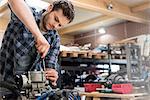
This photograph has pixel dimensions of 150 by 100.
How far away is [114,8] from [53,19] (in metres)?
3.18

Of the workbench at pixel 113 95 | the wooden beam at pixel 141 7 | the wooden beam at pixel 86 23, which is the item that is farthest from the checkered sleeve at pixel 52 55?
the wooden beam at pixel 86 23

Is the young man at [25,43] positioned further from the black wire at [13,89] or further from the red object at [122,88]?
Result: the red object at [122,88]

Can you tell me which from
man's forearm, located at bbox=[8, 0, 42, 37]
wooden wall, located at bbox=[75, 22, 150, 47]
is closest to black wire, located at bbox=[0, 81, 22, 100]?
man's forearm, located at bbox=[8, 0, 42, 37]

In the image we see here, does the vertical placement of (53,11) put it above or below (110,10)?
below

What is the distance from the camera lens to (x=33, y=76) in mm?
979

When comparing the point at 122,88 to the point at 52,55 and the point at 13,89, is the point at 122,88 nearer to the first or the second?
the point at 52,55

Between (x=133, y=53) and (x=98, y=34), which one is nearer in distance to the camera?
(x=133, y=53)

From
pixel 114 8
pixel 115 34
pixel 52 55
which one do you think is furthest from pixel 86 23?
pixel 52 55

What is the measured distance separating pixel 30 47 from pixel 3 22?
362 cm

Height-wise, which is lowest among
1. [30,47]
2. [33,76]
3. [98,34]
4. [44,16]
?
[33,76]

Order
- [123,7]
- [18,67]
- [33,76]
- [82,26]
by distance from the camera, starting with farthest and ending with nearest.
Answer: [82,26], [123,7], [18,67], [33,76]

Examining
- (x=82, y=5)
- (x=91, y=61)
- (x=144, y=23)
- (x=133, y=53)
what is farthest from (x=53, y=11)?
(x=144, y=23)

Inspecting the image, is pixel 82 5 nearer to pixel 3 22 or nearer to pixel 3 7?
pixel 3 7

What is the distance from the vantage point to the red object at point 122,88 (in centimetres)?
293
